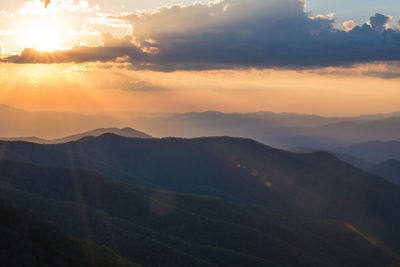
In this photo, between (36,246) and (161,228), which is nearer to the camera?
(36,246)

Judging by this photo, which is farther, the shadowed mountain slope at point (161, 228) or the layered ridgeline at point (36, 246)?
the shadowed mountain slope at point (161, 228)

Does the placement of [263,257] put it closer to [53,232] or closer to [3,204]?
[53,232]

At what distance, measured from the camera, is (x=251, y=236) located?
163m

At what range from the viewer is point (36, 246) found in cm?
7294

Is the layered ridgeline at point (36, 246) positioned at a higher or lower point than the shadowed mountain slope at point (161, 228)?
higher

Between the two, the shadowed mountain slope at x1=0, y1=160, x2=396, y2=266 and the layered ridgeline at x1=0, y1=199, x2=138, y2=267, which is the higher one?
the layered ridgeline at x1=0, y1=199, x2=138, y2=267

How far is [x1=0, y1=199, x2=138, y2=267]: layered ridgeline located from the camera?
67.4 meters

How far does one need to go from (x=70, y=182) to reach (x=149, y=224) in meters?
55.2

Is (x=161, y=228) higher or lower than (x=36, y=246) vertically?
lower

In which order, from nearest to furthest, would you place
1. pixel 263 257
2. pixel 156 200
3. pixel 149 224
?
1. pixel 263 257
2. pixel 149 224
3. pixel 156 200

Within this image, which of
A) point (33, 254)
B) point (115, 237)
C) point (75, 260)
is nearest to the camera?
point (33, 254)

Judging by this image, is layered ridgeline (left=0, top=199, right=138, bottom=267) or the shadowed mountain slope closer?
layered ridgeline (left=0, top=199, right=138, bottom=267)

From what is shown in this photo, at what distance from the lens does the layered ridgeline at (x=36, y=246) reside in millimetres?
67438

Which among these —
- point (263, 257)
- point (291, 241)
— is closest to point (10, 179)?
point (263, 257)
